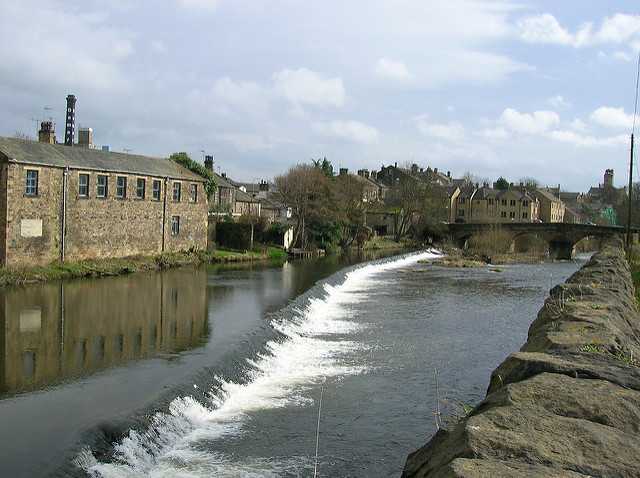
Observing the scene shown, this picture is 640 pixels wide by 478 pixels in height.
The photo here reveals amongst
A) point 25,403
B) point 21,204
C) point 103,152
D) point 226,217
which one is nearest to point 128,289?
point 21,204

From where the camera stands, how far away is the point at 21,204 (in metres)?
34.5

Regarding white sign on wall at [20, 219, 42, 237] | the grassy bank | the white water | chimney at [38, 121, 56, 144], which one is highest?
chimney at [38, 121, 56, 144]

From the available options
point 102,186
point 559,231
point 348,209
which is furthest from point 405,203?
point 102,186

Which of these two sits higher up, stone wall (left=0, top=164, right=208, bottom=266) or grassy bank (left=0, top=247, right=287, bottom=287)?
stone wall (left=0, top=164, right=208, bottom=266)

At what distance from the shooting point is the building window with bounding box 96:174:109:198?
133 ft

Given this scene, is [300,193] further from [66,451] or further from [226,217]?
[66,451]

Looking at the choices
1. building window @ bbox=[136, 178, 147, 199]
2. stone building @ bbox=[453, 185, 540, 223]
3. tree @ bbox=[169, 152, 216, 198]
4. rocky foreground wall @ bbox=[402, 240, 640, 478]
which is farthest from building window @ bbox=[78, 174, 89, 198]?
stone building @ bbox=[453, 185, 540, 223]

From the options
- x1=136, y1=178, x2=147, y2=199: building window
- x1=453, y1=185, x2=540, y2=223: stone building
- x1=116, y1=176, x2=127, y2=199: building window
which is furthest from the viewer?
x1=453, y1=185, x2=540, y2=223: stone building

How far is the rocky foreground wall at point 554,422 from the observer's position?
518 centimetres

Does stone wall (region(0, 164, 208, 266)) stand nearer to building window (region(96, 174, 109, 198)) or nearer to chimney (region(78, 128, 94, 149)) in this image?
building window (region(96, 174, 109, 198))

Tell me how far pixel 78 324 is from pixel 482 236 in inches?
2567

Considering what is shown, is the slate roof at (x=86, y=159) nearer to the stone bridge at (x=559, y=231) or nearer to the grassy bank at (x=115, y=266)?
the grassy bank at (x=115, y=266)

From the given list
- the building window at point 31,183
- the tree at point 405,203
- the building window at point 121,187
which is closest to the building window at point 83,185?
the building window at point 121,187

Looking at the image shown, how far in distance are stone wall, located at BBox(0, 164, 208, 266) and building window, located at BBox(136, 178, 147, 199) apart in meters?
0.27
